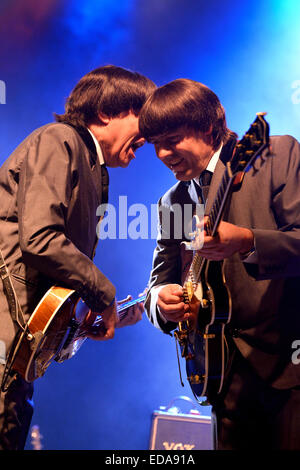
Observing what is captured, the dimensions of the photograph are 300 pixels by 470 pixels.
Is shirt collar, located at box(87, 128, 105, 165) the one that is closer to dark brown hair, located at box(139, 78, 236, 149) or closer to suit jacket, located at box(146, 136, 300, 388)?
dark brown hair, located at box(139, 78, 236, 149)

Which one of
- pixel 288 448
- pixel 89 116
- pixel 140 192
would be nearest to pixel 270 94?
pixel 140 192

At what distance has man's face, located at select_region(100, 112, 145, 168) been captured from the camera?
7.70 ft

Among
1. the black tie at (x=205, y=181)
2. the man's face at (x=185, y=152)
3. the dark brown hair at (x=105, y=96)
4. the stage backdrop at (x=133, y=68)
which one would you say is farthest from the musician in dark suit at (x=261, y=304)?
the stage backdrop at (x=133, y=68)

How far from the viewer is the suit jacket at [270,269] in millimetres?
1640

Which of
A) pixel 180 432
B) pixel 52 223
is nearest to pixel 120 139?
pixel 52 223

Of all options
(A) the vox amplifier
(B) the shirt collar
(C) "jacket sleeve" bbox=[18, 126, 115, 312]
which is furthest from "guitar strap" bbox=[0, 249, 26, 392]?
(A) the vox amplifier

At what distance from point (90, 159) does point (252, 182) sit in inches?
32.6

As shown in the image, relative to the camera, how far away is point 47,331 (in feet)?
5.32

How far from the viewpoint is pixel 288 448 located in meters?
1.58

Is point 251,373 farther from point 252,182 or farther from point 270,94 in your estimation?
point 270,94

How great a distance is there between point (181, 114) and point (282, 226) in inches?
36.6

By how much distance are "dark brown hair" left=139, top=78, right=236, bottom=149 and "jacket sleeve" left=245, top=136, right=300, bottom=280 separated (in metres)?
0.55

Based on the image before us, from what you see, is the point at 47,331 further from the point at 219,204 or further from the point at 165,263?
the point at 165,263

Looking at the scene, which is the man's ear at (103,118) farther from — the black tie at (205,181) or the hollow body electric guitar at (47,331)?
the hollow body electric guitar at (47,331)
